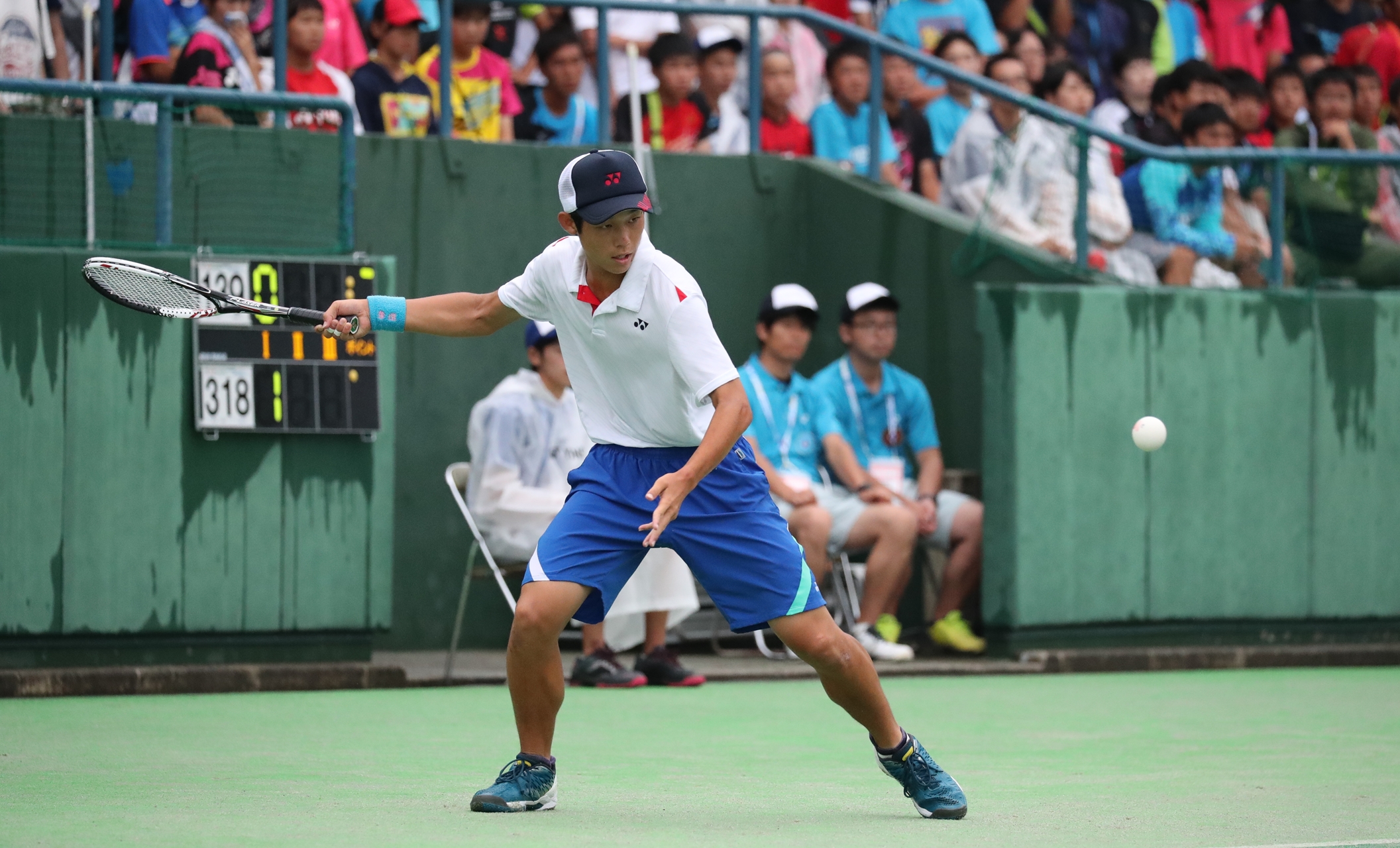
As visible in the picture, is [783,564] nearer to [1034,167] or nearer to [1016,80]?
[1034,167]

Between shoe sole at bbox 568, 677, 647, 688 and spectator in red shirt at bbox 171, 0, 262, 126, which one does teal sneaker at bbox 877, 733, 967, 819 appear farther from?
spectator in red shirt at bbox 171, 0, 262, 126

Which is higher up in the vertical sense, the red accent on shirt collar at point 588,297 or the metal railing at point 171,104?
the metal railing at point 171,104

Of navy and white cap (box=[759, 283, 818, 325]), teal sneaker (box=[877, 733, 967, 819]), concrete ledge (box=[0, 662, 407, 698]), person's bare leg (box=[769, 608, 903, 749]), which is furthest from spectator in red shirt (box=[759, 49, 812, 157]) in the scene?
teal sneaker (box=[877, 733, 967, 819])

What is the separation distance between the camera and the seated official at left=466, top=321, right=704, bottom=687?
399 inches

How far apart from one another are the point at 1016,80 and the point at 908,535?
382cm

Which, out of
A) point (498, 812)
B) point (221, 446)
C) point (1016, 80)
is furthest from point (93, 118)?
point (1016, 80)

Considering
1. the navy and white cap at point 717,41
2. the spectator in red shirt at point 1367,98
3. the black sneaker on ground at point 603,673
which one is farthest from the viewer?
the spectator in red shirt at point 1367,98

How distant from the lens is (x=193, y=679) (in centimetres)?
953

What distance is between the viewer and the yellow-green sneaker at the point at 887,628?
11180 mm

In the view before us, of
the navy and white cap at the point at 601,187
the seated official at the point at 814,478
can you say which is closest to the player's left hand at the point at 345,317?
the navy and white cap at the point at 601,187

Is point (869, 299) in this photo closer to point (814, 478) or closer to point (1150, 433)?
point (814, 478)

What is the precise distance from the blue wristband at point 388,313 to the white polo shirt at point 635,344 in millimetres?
320

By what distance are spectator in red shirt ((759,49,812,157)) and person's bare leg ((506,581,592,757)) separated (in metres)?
7.41

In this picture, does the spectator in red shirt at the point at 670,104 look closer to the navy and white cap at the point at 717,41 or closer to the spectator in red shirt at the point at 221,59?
the navy and white cap at the point at 717,41
